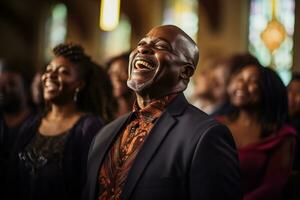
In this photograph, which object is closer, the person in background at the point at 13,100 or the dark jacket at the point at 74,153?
the dark jacket at the point at 74,153

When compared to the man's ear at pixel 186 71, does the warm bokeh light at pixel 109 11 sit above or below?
above

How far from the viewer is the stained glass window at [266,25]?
10.0 metres

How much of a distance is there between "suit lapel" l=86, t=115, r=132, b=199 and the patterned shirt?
0.07ft

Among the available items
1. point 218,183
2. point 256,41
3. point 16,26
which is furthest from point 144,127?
point 16,26

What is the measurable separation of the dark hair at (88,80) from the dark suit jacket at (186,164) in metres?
1.08

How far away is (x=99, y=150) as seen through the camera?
9.08ft

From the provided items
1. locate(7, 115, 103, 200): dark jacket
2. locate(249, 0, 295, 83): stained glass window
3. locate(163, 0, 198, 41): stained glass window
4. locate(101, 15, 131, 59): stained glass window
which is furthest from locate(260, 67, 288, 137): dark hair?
locate(101, 15, 131, 59): stained glass window

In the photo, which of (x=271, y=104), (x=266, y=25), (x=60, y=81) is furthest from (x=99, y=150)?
(x=266, y=25)

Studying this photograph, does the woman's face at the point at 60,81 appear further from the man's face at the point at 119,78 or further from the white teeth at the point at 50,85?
the man's face at the point at 119,78

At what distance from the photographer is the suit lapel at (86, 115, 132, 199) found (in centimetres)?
267

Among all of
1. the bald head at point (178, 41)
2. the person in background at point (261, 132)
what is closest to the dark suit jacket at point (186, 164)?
the bald head at point (178, 41)

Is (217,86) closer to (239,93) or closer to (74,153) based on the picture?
(239,93)

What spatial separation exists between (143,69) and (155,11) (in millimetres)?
9926

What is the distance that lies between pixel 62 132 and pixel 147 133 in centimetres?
88
